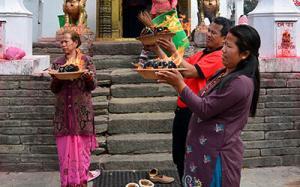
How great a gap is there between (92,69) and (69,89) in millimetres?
304

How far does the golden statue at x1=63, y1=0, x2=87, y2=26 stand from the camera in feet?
23.7

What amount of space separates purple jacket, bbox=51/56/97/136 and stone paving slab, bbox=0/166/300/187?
819mm

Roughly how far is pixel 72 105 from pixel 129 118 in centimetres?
155

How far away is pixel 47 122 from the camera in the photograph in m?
5.63

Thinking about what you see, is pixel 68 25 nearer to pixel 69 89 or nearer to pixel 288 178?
pixel 69 89

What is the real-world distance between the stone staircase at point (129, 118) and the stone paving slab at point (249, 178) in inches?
23.7

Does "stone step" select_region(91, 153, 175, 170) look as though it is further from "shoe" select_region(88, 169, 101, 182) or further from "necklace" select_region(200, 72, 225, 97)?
"necklace" select_region(200, 72, 225, 97)

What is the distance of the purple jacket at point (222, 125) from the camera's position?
2.57 meters

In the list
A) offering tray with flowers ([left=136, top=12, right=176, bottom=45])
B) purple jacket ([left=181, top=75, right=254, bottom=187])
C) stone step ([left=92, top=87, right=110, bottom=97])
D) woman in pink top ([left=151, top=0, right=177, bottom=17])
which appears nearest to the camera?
purple jacket ([left=181, top=75, right=254, bottom=187])

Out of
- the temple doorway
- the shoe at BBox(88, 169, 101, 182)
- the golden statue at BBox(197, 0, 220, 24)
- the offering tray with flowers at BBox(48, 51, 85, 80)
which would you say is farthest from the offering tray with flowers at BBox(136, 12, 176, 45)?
the temple doorway

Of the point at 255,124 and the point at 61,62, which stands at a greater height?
the point at 61,62

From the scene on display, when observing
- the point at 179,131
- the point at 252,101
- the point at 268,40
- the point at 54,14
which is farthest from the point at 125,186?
the point at 54,14

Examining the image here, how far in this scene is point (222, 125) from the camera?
262 cm

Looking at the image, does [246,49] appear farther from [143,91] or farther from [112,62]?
[112,62]
